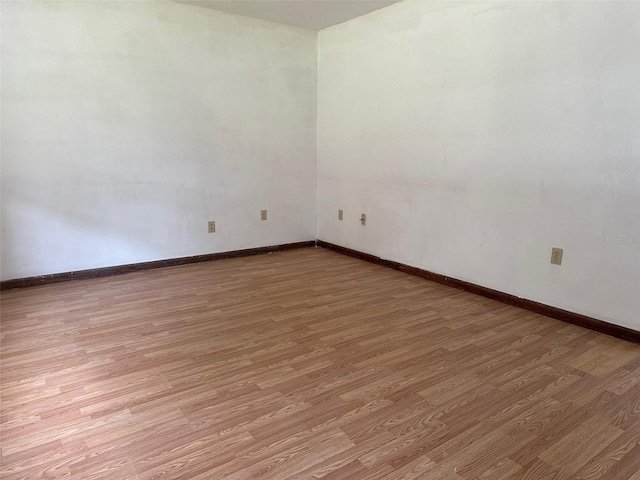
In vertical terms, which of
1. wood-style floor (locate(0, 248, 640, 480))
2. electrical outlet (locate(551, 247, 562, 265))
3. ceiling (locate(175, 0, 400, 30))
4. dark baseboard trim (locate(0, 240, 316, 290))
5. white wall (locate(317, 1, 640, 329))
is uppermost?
ceiling (locate(175, 0, 400, 30))

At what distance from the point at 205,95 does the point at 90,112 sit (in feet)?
3.06

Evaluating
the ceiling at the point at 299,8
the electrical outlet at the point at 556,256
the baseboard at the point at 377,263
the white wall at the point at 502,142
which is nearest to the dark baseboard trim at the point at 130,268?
the baseboard at the point at 377,263

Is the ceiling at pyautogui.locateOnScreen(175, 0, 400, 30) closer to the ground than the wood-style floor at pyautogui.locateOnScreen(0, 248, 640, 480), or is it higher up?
higher up

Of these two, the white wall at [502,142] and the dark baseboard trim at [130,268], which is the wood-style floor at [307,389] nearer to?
the dark baseboard trim at [130,268]

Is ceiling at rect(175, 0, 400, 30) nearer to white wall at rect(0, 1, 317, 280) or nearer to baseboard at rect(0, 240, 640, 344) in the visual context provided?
white wall at rect(0, 1, 317, 280)

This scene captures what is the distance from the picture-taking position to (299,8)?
3.61 m

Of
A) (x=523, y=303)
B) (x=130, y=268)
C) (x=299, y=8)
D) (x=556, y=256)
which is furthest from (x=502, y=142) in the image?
(x=130, y=268)

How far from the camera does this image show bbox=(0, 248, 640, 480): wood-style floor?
1.46 meters

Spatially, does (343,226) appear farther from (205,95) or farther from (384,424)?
(384,424)

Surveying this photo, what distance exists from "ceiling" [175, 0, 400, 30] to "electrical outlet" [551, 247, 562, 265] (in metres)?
2.26

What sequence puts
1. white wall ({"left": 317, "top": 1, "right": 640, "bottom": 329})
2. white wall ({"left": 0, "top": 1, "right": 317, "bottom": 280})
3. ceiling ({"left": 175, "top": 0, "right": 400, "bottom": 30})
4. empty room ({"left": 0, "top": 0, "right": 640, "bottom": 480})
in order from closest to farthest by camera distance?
empty room ({"left": 0, "top": 0, "right": 640, "bottom": 480}) → white wall ({"left": 317, "top": 1, "right": 640, "bottom": 329}) → white wall ({"left": 0, "top": 1, "right": 317, "bottom": 280}) → ceiling ({"left": 175, "top": 0, "right": 400, "bottom": 30})

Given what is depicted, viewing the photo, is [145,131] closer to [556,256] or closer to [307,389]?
[307,389]

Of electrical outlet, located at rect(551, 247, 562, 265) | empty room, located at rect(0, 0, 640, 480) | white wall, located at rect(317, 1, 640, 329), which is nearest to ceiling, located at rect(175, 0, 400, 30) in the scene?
empty room, located at rect(0, 0, 640, 480)

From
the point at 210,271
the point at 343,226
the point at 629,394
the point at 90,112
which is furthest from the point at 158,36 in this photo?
the point at 629,394
